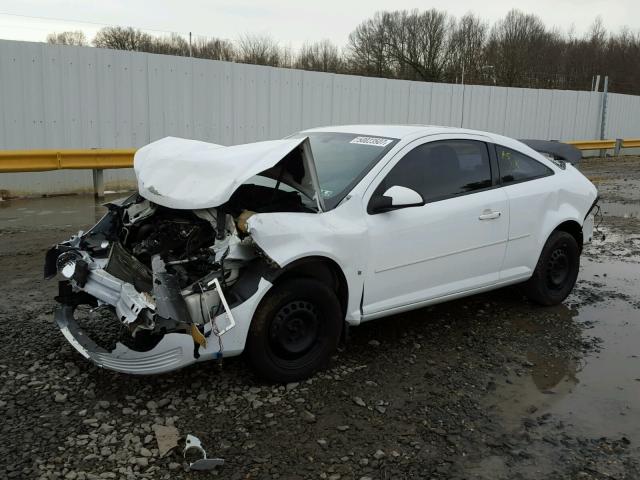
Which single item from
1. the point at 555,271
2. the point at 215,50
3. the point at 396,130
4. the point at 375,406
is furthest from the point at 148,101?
the point at 215,50

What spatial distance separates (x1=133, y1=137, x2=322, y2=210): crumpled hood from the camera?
364 cm

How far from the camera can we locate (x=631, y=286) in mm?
6180

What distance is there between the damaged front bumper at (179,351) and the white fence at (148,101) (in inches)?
321

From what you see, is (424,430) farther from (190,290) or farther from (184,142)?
(184,142)

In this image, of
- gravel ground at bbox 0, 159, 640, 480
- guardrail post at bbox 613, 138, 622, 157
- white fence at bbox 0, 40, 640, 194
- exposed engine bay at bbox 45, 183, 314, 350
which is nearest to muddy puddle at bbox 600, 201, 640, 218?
gravel ground at bbox 0, 159, 640, 480

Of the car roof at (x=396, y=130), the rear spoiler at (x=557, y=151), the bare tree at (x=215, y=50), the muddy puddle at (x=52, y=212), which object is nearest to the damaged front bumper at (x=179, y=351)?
the car roof at (x=396, y=130)

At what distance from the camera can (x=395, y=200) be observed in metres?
4.08

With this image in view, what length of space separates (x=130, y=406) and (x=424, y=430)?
5.64 feet

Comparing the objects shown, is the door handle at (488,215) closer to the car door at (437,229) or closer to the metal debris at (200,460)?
the car door at (437,229)

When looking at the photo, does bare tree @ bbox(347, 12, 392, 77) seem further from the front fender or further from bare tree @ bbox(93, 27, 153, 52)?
the front fender

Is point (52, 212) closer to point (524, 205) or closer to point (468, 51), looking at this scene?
point (524, 205)

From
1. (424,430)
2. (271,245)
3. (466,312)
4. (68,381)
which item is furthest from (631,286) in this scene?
(68,381)

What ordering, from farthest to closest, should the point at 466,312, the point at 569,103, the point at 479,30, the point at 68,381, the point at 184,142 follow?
1. the point at 479,30
2. the point at 569,103
3. the point at 466,312
4. the point at 184,142
5. the point at 68,381

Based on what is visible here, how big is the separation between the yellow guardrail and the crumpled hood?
622 centimetres
